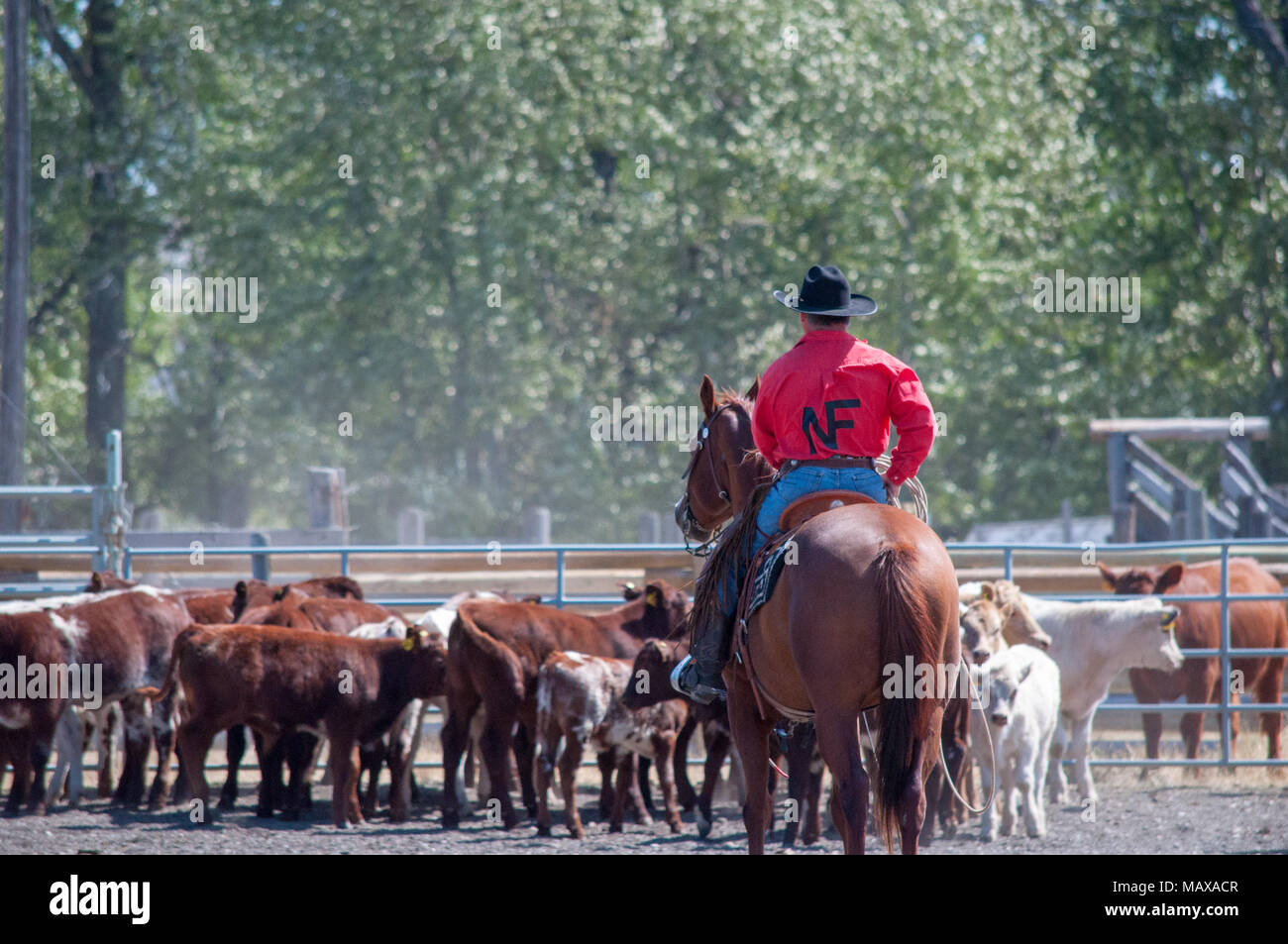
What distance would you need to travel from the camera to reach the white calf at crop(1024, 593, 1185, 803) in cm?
1077

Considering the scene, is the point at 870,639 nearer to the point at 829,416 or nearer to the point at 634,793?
the point at 829,416

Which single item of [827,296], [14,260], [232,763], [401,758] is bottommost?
[232,763]

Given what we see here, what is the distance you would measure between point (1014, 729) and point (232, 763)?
17.3ft

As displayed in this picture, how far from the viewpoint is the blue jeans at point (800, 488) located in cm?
617

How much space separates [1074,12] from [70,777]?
20305mm

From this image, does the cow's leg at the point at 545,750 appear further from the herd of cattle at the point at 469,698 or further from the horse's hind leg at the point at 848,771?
the horse's hind leg at the point at 848,771

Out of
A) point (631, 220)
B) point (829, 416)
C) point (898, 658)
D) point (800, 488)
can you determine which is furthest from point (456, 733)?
point (631, 220)

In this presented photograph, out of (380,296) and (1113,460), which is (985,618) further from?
(380,296)

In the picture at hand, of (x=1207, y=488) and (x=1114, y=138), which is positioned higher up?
(x=1114, y=138)

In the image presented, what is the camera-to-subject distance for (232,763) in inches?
414

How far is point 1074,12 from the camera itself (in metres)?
24.5

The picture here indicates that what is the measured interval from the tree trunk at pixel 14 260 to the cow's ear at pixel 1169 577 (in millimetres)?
11242

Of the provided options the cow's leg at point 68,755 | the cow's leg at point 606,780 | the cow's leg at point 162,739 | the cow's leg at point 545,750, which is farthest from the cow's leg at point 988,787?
the cow's leg at point 68,755
